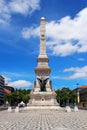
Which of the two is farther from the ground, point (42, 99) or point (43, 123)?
point (42, 99)

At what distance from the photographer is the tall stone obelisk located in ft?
168

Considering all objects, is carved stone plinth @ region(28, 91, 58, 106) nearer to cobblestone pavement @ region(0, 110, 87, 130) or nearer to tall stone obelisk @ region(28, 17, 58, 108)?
tall stone obelisk @ region(28, 17, 58, 108)

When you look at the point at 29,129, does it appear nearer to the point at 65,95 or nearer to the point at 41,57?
the point at 41,57

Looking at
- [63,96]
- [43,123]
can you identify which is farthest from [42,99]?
[63,96]

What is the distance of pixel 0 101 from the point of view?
168875mm

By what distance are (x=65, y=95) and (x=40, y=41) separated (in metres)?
56.1

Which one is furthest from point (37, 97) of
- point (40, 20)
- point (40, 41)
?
point (40, 20)

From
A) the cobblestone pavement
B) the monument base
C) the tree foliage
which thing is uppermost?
the tree foliage

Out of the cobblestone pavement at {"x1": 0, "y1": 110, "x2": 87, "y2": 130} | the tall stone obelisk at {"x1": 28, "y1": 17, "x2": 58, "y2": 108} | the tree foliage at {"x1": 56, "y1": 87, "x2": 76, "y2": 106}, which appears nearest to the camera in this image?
the cobblestone pavement at {"x1": 0, "y1": 110, "x2": 87, "y2": 130}

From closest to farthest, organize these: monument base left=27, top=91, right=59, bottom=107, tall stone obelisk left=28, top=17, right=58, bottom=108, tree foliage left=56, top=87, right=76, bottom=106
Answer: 1. monument base left=27, top=91, right=59, bottom=107
2. tall stone obelisk left=28, top=17, right=58, bottom=108
3. tree foliage left=56, top=87, right=76, bottom=106

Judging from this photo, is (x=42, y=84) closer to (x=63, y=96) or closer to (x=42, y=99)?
(x=42, y=99)

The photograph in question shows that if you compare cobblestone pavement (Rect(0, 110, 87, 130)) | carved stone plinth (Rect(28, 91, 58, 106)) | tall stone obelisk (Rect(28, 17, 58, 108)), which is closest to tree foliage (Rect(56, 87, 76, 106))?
tall stone obelisk (Rect(28, 17, 58, 108))

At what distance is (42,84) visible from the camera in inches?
2092

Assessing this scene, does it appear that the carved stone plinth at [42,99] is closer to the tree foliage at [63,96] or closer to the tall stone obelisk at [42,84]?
the tall stone obelisk at [42,84]
